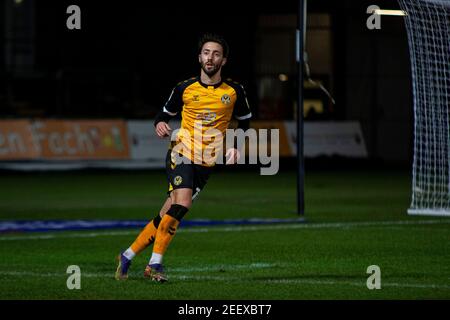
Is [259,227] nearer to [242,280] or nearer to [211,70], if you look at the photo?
[242,280]

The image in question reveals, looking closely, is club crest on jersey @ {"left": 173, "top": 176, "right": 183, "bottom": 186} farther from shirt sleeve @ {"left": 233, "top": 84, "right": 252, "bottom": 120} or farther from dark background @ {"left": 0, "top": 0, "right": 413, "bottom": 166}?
dark background @ {"left": 0, "top": 0, "right": 413, "bottom": 166}

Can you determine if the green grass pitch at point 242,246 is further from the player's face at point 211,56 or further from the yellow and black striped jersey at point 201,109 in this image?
the player's face at point 211,56

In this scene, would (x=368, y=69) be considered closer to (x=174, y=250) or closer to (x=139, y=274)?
(x=174, y=250)

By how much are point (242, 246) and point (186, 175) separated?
136 inches

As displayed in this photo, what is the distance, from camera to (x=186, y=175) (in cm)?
1131

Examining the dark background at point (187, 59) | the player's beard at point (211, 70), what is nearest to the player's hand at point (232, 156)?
the player's beard at point (211, 70)

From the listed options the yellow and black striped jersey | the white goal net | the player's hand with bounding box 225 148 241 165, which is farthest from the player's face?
the white goal net

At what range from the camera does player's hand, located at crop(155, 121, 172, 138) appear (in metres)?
11.3

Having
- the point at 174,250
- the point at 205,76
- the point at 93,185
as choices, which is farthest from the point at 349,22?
the point at 205,76

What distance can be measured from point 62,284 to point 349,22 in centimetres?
2780

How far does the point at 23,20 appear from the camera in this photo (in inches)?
1535

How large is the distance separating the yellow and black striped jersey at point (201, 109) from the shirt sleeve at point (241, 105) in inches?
2.2

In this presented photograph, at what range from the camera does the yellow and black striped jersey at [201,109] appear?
11.4 metres

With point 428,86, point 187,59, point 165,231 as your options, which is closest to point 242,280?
point 165,231
